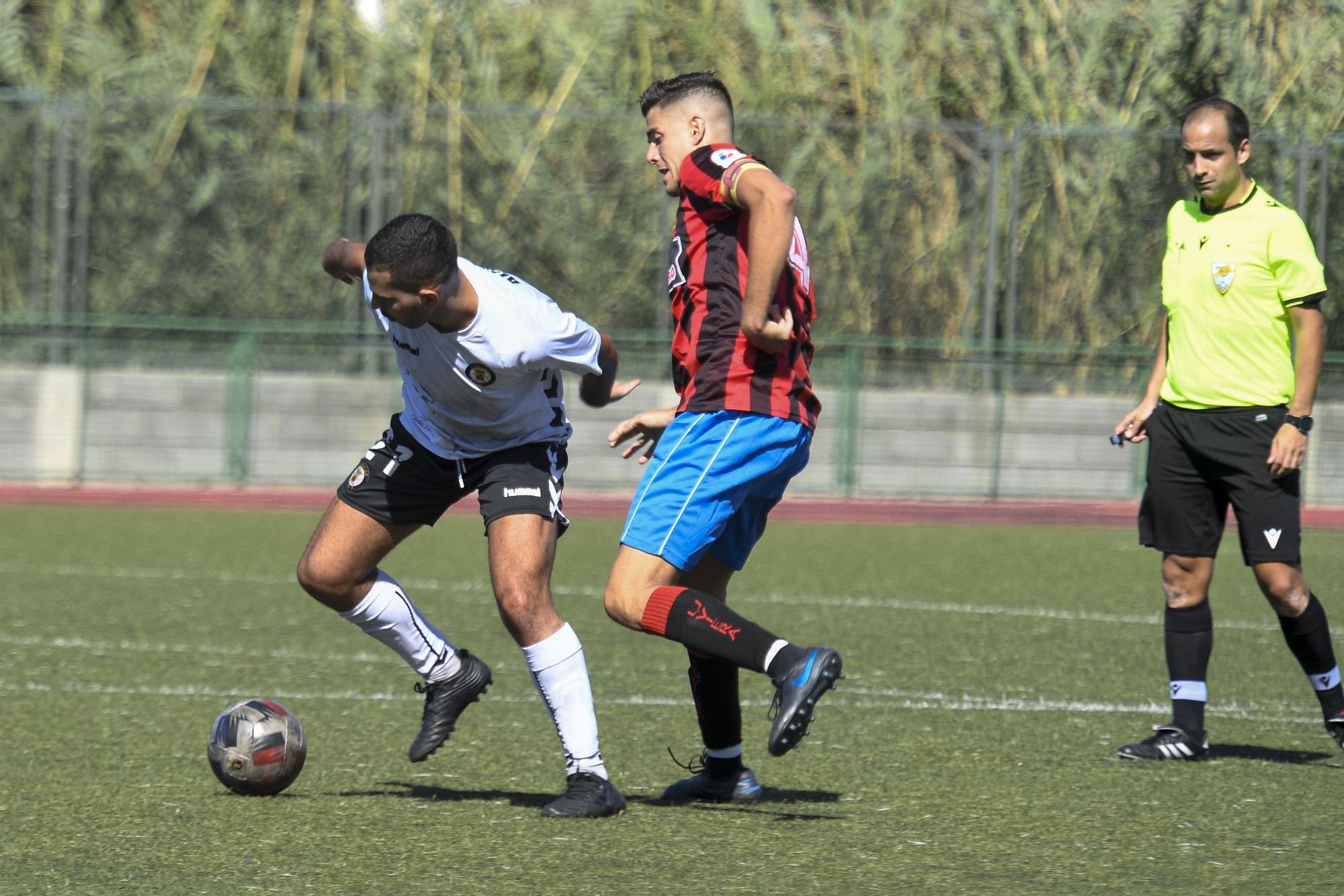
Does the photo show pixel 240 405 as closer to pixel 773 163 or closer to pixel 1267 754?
pixel 773 163

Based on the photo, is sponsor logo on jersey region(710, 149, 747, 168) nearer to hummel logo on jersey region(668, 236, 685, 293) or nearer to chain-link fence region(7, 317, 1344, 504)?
hummel logo on jersey region(668, 236, 685, 293)

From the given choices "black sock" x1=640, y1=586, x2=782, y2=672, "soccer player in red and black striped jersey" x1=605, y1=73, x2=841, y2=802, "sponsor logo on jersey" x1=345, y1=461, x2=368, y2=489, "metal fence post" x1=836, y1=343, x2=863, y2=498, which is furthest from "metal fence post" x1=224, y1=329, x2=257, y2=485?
"black sock" x1=640, y1=586, x2=782, y2=672

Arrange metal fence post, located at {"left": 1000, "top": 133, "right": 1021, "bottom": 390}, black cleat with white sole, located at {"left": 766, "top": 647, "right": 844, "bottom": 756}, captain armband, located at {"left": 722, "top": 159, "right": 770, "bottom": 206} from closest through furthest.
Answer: black cleat with white sole, located at {"left": 766, "top": 647, "right": 844, "bottom": 756}
captain armband, located at {"left": 722, "top": 159, "right": 770, "bottom": 206}
metal fence post, located at {"left": 1000, "top": 133, "right": 1021, "bottom": 390}

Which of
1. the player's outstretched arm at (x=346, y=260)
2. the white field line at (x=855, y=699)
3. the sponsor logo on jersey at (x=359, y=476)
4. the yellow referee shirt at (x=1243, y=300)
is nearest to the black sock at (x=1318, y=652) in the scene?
the yellow referee shirt at (x=1243, y=300)

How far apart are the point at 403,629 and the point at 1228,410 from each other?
107 inches

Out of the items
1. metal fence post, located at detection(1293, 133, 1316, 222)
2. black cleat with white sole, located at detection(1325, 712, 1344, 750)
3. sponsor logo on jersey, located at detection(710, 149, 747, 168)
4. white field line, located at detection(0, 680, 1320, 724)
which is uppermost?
metal fence post, located at detection(1293, 133, 1316, 222)

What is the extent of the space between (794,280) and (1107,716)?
8.96ft

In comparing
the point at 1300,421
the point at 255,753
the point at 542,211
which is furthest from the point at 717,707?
the point at 542,211

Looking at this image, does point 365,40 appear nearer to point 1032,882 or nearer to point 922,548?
point 922,548

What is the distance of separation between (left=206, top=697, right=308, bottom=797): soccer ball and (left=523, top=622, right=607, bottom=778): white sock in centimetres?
77

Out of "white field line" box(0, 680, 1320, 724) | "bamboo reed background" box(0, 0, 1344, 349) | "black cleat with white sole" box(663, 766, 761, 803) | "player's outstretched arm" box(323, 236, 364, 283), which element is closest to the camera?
"black cleat with white sole" box(663, 766, 761, 803)

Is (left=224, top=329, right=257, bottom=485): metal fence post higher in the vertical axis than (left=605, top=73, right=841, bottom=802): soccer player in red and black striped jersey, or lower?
lower

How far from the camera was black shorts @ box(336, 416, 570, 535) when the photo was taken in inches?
220

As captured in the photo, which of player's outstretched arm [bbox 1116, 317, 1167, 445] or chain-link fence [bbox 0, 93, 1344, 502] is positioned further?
chain-link fence [bbox 0, 93, 1344, 502]
